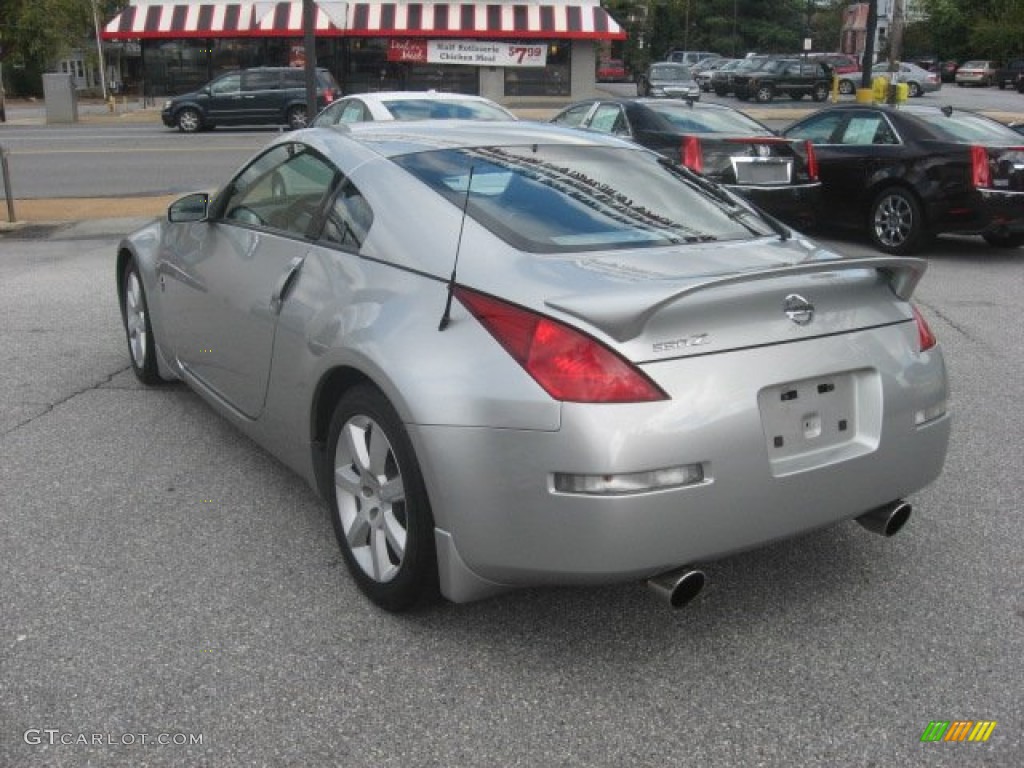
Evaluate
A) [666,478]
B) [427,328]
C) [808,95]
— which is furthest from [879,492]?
[808,95]

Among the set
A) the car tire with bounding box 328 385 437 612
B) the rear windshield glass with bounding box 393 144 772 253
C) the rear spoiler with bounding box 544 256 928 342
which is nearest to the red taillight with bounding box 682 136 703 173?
the rear windshield glass with bounding box 393 144 772 253

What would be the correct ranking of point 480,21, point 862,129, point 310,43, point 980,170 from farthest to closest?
point 480,21 < point 310,43 < point 862,129 < point 980,170

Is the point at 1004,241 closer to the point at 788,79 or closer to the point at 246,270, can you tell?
the point at 246,270

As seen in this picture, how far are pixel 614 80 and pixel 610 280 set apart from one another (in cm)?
6614

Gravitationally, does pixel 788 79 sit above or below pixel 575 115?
above

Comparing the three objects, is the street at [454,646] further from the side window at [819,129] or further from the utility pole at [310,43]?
the utility pole at [310,43]

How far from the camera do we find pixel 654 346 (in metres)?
2.88

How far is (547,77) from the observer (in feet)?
135

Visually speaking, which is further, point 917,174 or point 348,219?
point 917,174

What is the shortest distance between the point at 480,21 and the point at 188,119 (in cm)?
1418

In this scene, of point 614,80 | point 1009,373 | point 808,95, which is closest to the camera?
point 1009,373

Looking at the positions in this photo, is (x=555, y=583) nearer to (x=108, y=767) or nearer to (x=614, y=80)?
(x=108, y=767)

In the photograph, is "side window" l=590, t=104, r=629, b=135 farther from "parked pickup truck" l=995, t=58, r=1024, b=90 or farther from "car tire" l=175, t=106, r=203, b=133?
"parked pickup truck" l=995, t=58, r=1024, b=90

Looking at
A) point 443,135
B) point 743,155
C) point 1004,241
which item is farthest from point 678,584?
point 1004,241
